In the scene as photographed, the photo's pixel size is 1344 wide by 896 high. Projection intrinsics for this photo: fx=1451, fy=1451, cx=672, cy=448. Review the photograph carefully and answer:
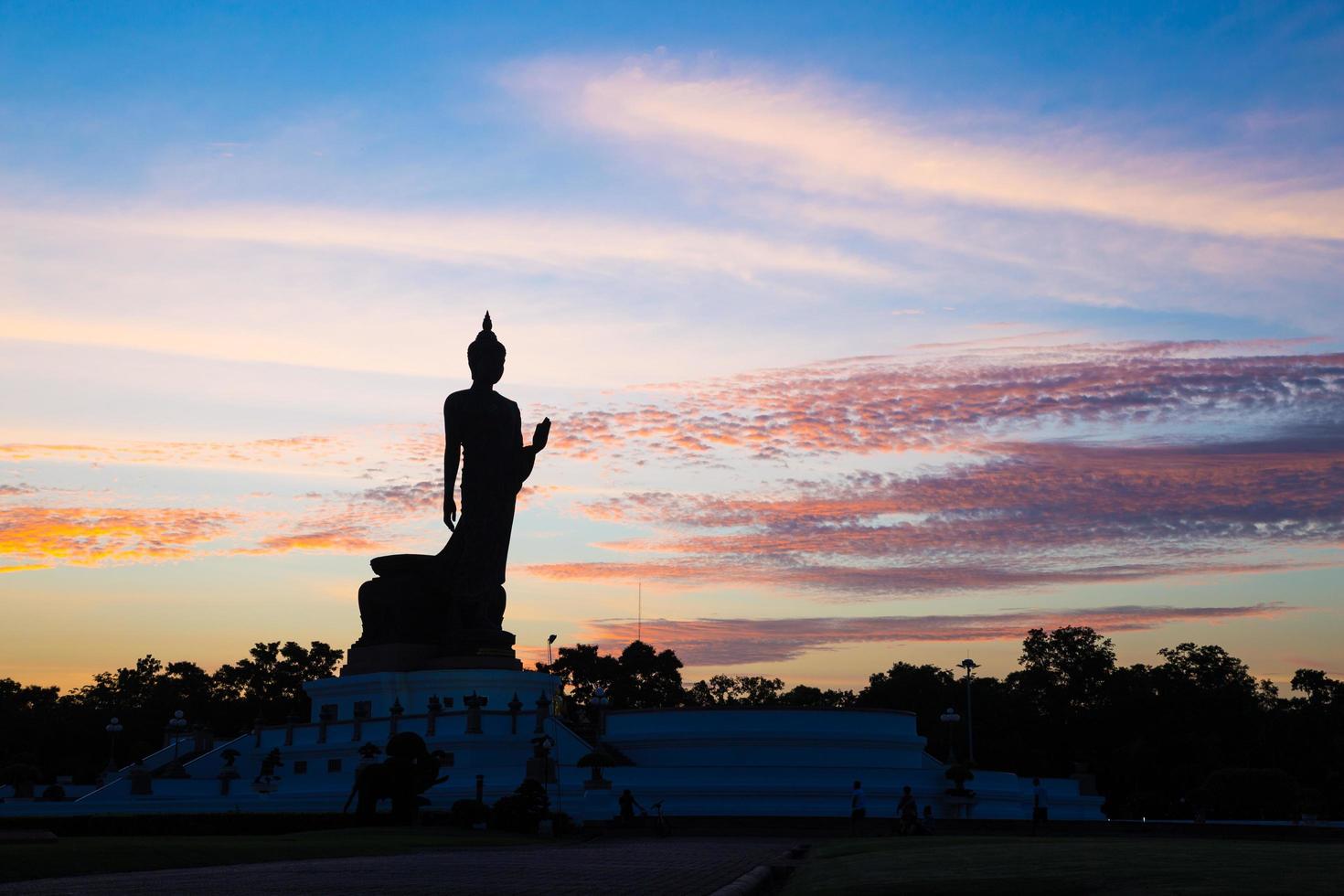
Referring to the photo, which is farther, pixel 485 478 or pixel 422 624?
pixel 485 478

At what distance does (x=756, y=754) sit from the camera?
52656 mm

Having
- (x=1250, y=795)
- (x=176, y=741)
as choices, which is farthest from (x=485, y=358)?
(x=1250, y=795)

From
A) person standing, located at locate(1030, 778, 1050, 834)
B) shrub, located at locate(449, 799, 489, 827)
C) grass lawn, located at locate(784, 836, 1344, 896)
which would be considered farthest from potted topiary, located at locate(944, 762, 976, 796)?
grass lawn, located at locate(784, 836, 1344, 896)

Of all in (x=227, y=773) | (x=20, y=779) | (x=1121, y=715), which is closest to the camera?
(x=20, y=779)

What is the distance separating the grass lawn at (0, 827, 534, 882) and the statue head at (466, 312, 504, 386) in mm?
38008

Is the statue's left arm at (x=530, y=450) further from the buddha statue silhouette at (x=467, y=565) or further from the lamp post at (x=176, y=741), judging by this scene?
the lamp post at (x=176, y=741)

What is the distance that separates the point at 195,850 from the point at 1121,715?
3206 inches

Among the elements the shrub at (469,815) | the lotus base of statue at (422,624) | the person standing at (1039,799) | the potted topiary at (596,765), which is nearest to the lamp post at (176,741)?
the lotus base of statue at (422,624)

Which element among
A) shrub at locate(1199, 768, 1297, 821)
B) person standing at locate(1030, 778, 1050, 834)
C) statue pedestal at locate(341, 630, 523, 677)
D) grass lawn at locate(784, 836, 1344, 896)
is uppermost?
statue pedestal at locate(341, 630, 523, 677)

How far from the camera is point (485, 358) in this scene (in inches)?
2827

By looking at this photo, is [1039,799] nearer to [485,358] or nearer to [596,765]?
[596,765]

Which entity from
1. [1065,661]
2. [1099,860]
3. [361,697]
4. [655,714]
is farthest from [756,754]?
[1065,661]

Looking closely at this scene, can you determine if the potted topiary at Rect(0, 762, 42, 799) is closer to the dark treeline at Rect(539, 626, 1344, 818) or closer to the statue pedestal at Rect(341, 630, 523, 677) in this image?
the statue pedestal at Rect(341, 630, 523, 677)

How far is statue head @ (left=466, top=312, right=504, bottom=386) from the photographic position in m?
71.8
